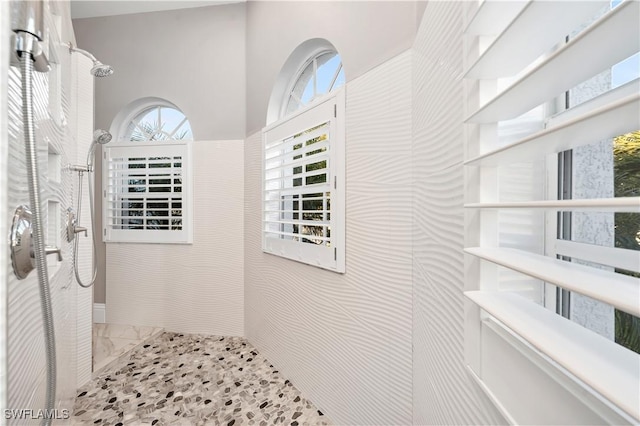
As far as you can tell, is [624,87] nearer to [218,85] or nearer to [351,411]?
[351,411]

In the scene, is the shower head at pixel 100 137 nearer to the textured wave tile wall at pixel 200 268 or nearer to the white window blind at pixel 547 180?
the textured wave tile wall at pixel 200 268

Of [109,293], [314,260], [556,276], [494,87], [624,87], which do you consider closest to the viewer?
[556,276]

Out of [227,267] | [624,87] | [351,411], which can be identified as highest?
[624,87]

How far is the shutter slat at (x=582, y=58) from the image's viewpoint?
27cm

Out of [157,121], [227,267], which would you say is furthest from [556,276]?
[157,121]

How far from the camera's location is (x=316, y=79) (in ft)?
7.00

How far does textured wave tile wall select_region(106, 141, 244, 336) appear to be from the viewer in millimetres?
2838

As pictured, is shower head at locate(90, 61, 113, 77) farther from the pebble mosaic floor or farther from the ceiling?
the pebble mosaic floor

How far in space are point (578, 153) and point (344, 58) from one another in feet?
4.10

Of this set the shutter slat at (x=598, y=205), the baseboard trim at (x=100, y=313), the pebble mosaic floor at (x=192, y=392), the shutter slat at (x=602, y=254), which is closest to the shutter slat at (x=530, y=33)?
the shutter slat at (x=598, y=205)

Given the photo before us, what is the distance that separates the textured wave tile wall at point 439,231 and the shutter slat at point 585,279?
305 mm

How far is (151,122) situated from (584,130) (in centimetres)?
347

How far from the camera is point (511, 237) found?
2.18ft

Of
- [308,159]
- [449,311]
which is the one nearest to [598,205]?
[449,311]
